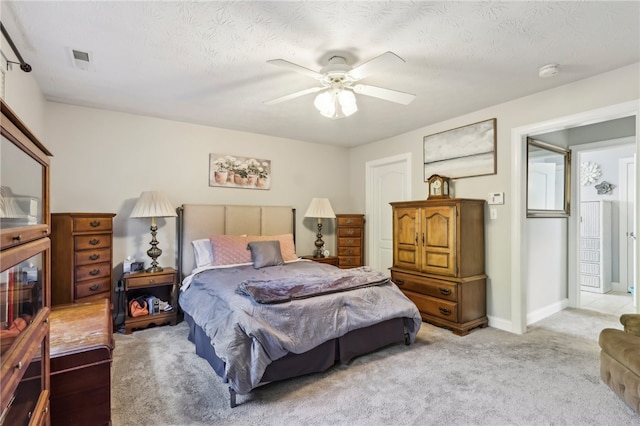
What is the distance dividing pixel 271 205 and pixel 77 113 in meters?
2.56

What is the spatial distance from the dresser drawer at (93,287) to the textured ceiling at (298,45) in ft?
6.17

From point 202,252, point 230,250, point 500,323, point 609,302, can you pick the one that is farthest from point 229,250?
point 609,302

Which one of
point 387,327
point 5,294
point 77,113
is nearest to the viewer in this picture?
point 5,294

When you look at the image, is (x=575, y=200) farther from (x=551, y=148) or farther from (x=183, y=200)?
(x=183, y=200)

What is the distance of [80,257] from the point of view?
3023 mm

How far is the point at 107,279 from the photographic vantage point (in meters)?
3.20

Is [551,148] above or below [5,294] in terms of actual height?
above

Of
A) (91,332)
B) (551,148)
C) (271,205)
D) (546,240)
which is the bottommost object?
(91,332)

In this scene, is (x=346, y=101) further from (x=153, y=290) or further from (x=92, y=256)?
(x=153, y=290)

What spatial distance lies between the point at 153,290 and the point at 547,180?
5.19 metres

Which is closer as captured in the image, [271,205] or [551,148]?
[551,148]

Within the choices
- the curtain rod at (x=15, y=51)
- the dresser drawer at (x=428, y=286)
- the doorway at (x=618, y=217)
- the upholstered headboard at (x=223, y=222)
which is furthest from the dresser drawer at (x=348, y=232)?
the curtain rod at (x=15, y=51)

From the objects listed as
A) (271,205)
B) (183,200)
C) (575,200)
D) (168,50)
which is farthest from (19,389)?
(575,200)

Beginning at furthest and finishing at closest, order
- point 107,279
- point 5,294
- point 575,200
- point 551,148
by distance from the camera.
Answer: point 575,200 < point 551,148 < point 107,279 < point 5,294
